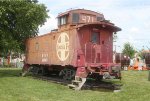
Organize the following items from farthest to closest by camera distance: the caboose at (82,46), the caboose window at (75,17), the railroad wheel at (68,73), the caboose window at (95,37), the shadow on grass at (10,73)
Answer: the shadow on grass at (10,73)
the caboose window at (75,17)
the railroad wheel at (68,73)
the caboose window at (95,37)
the caboose at (82,46)

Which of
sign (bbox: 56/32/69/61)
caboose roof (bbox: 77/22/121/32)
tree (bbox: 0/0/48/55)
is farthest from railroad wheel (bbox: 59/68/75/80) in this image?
tree (bbox: 0/0/48/55)

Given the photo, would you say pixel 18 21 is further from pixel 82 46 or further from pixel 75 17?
pixel 82 46

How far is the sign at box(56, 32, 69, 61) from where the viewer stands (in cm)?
2131

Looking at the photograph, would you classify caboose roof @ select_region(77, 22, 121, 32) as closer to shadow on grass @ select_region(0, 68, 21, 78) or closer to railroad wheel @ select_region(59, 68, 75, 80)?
railroad wheel @ select_region(59, 68, 75, 80)

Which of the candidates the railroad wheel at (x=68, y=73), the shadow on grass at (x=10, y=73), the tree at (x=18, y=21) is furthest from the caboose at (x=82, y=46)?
the shadow on grass at (x=10, y=73)

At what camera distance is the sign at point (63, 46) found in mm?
21312

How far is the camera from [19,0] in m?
29.0

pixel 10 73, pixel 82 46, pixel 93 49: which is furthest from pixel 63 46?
pixel 10 73

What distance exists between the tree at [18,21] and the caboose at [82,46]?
5.24 m

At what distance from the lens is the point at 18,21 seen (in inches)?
1166

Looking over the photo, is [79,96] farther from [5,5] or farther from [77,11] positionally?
[5,5]

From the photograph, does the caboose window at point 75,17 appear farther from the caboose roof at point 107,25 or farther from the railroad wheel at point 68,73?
the railroad wheel at point 68,73

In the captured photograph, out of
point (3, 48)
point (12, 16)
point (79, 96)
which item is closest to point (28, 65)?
point (3, 48)

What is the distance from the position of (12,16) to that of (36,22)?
2211 mm
